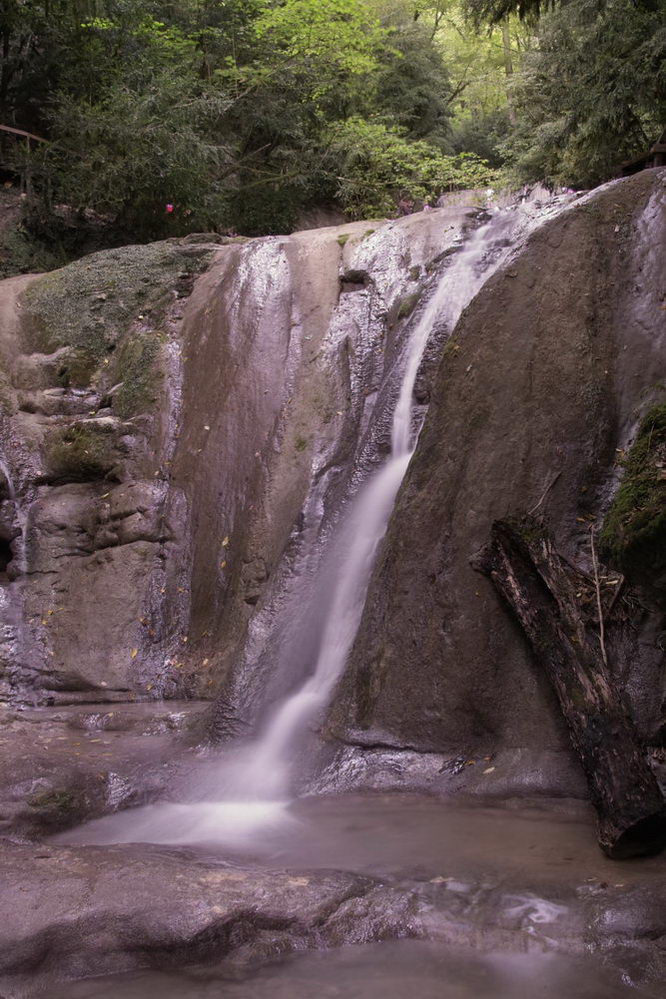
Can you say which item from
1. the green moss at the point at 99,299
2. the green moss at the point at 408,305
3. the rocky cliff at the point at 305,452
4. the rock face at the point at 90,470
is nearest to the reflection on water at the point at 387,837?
the rocky cliff at the point at 305,452

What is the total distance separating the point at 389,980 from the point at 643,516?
2321mm

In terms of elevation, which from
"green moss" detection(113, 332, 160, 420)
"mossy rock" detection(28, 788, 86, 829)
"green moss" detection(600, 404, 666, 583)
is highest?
"green moss" detection(113, 332, 160, 420)

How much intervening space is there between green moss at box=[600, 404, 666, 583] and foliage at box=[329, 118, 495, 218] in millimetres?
14387

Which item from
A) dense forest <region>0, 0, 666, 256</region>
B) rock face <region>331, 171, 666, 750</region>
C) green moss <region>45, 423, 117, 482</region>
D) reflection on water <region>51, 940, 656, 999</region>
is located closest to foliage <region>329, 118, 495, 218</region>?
dense forest <region>0, 0, 666, 256</region>

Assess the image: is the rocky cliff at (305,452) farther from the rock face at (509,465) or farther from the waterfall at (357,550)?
the waterfall at (357,550)

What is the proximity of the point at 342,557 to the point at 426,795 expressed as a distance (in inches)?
99.2

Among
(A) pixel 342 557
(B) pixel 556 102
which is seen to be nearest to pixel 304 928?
(A) pixel 342 557

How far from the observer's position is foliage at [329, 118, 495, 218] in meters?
17.6

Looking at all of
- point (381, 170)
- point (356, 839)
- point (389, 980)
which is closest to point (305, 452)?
point (356, 839)

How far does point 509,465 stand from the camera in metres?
6.13

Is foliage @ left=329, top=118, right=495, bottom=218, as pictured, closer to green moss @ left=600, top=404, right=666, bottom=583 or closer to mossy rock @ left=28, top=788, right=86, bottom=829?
green moss @ left=600, top=404, right=666, bottom=583

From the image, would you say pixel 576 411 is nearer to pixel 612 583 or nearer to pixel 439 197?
pixel 612 583

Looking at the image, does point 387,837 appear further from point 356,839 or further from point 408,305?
point 408,305

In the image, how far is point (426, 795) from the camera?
5.39 metres
